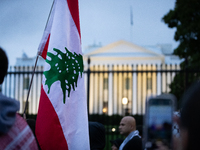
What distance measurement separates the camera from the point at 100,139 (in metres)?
3.37

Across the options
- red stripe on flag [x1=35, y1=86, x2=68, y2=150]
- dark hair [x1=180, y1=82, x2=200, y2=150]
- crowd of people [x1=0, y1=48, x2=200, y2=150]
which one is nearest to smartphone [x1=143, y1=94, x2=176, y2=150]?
crowd of people [x1=0, y1=48, x2=200, y2=150]

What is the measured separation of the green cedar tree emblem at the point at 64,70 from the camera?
10.1 feet

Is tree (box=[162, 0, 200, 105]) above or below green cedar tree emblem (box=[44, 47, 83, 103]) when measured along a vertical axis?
above

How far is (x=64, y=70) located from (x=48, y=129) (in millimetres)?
643

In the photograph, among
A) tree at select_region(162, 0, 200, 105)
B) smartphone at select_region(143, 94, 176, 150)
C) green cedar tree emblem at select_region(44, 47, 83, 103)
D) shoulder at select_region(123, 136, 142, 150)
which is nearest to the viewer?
smartphone at select_region(143, 94, 176, 150)

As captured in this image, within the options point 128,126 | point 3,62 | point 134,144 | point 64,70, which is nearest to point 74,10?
point 64,70

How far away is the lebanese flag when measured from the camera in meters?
2.90

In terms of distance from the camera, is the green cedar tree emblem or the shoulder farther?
the shoulder

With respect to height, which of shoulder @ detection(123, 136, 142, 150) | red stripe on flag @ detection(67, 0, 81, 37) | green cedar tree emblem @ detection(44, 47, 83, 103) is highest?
red stripe on flag @ detection(67, 0, 81, 37)

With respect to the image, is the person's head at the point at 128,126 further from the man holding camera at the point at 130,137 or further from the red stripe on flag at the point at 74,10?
the red stripe on flag at the point at 74,10

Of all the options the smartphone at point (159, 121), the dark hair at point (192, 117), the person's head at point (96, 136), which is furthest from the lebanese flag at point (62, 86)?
the dark hair at point (192, 117)

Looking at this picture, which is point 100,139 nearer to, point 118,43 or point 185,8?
point 185,8

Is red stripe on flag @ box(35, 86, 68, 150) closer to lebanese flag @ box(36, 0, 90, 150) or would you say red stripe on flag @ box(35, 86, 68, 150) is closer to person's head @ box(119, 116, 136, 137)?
lebanese flag @ box(36, 0, 90, 150)

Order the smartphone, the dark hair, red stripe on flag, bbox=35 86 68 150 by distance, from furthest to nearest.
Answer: red stripe on flag, bbox=35 86 68 150
the smartphone
the dark hair
